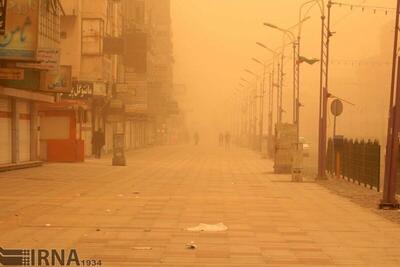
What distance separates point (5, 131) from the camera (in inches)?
1337

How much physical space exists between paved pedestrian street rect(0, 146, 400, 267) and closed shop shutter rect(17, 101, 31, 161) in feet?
33.1

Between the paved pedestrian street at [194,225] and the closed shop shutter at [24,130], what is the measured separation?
10077 millimetres

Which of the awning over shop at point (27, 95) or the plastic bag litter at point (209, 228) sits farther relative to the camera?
the awning over shop at point (27, 95)

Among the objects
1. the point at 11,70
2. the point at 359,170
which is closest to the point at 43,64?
the point at 11,70

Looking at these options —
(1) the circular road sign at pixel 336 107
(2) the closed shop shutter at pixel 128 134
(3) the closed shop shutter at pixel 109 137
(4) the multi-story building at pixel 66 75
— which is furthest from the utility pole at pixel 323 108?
(2) the closed shop shutter at pixel 128 134

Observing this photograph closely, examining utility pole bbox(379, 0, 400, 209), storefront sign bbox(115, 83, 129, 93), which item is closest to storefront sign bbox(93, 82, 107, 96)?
storefront sign bbox(115, 83, 129, 93)

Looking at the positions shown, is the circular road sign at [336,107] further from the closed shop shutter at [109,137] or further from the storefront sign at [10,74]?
the closed shop shutter at [109,137]

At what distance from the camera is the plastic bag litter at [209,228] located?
14.4 metres

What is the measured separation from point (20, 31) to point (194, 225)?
17.3 m

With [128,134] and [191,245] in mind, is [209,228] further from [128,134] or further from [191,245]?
[128,134]

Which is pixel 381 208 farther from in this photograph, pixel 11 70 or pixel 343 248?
pixel 11 70

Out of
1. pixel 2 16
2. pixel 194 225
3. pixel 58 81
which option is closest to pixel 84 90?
pixel 58 81

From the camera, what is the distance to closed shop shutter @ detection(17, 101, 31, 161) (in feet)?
119

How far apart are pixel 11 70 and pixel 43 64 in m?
2.25
